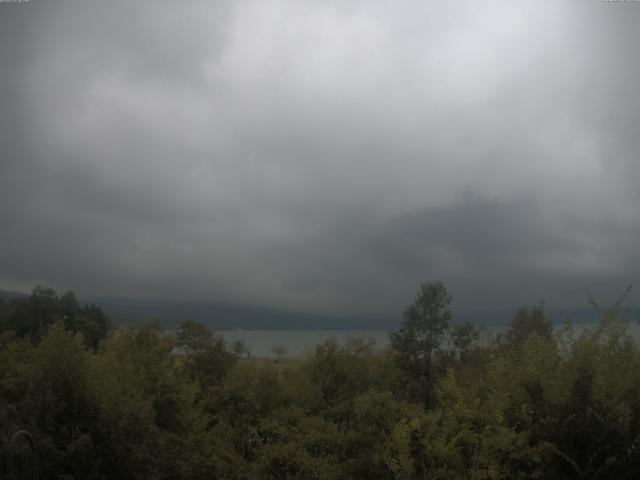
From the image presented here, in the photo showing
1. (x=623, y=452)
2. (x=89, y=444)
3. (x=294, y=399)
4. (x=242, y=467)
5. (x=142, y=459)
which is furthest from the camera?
(x=294, y=399)

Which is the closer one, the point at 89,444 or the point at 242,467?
the point at 89,444

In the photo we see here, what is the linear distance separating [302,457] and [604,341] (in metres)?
7.98

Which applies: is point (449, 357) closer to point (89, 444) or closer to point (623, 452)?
point (623, 452)

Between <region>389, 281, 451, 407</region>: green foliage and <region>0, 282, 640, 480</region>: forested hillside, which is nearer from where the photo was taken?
<region>0, 282, 640, 480</region>: forested hillside

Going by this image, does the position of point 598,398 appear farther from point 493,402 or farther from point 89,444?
point 89,444

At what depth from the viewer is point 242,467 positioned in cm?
1619

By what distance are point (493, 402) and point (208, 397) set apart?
14600mm

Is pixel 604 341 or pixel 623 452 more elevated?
pixel 604 341

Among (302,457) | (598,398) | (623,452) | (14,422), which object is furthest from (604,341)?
(14,422)

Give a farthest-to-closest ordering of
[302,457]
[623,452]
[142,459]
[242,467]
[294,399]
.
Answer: [294,399], [242,467], [302,457], [142,459], [623,452]

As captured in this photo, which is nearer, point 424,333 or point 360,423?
point 360,423

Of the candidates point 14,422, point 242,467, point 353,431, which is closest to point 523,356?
point 353,431

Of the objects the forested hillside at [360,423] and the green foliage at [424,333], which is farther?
the green foliage at [424,333]

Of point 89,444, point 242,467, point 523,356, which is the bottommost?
point 242,467
